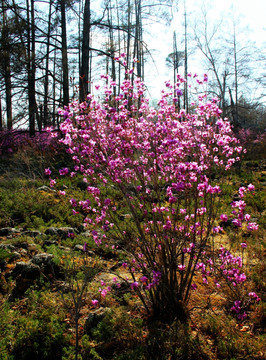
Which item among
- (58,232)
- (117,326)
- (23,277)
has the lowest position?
(117,326)

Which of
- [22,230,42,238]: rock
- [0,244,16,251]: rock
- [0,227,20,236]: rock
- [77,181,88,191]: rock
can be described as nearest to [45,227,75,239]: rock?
[22,230,42,238]: rock

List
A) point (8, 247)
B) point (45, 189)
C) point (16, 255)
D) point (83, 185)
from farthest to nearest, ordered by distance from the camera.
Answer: point (83, 185), point (45, 189), point (8, 247), point (16, 255)

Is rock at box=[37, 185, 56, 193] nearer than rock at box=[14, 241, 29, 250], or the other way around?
rock at box=[14, 241, 29, 250]

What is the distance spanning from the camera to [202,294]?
10.6ft

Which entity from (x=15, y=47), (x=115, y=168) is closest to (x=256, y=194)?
(x=115, y=168)

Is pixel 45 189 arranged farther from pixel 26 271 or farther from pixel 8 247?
pixel 26 271

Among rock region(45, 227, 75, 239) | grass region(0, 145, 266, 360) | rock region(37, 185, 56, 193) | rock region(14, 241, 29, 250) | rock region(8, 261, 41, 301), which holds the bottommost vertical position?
grass region(0, 145, 266, 360)

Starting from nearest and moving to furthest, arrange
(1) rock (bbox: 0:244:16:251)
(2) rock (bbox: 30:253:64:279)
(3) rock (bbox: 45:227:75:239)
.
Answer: (2) rock (bbox: 30:253:64:279) → (1) rock (bbox: 0:244:16:251) → (3) rock (bbox: 45:227:75:239)

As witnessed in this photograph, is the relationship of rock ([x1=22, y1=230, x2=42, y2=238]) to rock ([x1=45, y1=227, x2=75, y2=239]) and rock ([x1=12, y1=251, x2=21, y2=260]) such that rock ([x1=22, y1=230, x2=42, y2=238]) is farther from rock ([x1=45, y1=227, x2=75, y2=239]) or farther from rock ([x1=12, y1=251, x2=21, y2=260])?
rock ([x1=12, y1=251, x2=21, y2=260])

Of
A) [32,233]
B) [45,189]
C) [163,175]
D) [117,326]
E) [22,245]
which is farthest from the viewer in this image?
[45,189]

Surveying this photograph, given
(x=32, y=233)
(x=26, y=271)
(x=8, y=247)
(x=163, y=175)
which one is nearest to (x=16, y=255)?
(x=8, y=247)

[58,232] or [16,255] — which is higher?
[58,232]

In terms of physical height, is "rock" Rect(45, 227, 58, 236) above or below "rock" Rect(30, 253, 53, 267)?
above

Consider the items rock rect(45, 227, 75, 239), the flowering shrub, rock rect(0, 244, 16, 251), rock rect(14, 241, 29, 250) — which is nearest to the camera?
the flowering shrub
